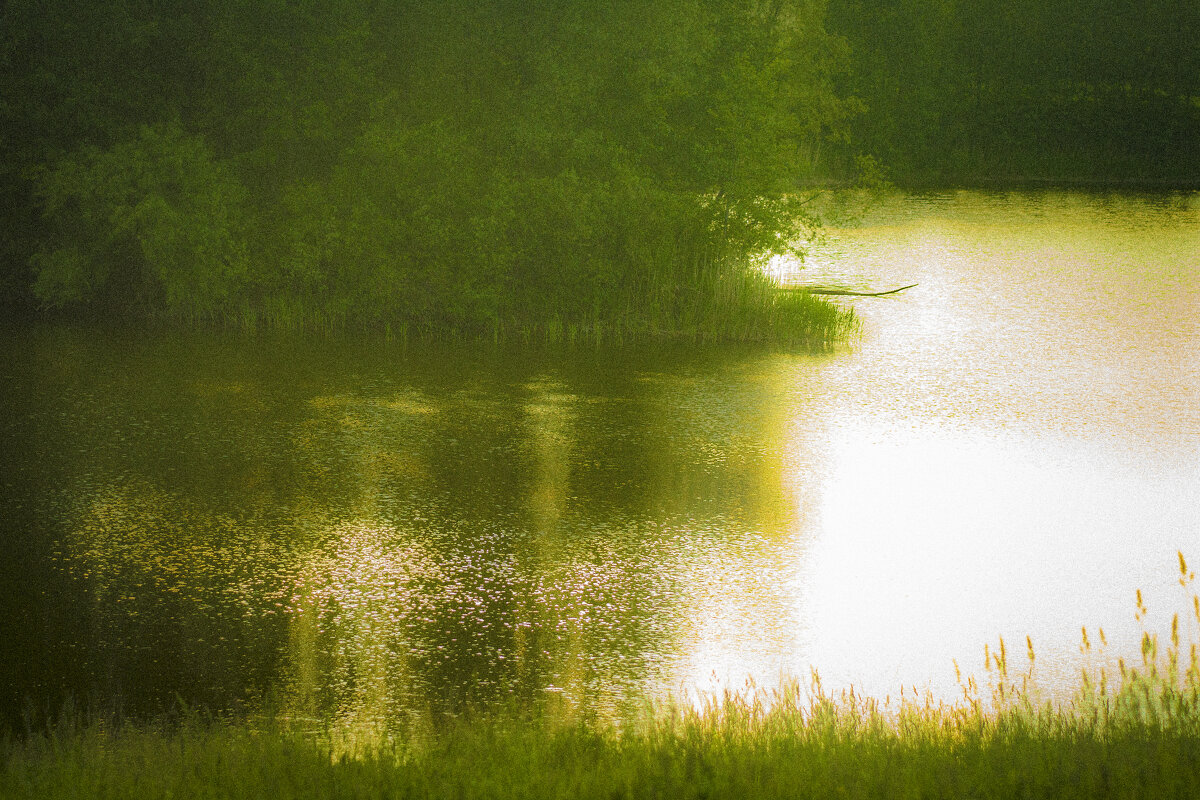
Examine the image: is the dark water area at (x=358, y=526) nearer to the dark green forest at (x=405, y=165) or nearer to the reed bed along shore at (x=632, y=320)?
the reed bed along shore at (x=632, y=320)

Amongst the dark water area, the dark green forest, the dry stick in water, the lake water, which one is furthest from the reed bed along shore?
the dark water area

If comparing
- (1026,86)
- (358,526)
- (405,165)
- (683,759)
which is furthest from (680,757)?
(1026,86)

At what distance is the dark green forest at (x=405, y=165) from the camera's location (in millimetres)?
19516

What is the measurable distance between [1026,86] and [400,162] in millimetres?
46765

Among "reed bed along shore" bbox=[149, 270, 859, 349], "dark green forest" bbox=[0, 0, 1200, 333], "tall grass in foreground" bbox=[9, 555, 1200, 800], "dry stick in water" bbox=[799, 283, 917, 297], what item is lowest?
"tall grass in foreground" bbox=[9, 555, 1200, 800]

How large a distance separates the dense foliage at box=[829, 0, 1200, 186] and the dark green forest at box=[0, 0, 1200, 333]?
34873 mm

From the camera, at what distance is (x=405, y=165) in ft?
67.2

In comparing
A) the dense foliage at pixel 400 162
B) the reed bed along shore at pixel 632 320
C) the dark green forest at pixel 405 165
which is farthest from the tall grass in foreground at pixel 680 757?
the dense foliage at pixel 400 162

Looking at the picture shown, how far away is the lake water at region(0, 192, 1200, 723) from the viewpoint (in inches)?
269

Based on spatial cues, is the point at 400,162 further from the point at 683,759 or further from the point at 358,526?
the point at 683,759

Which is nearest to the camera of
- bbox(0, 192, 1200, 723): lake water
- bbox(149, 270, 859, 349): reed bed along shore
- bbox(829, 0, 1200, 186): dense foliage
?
bbox(0, 192, 1200, 723): lake water

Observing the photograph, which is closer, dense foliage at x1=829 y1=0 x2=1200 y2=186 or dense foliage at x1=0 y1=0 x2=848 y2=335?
dense foliage at x1=0 y1=0 x2=848 y2=335

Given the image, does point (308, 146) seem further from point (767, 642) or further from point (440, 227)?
point (767, 642)

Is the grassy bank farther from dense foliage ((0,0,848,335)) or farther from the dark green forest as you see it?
dense foliage ((0,0,848,335))
